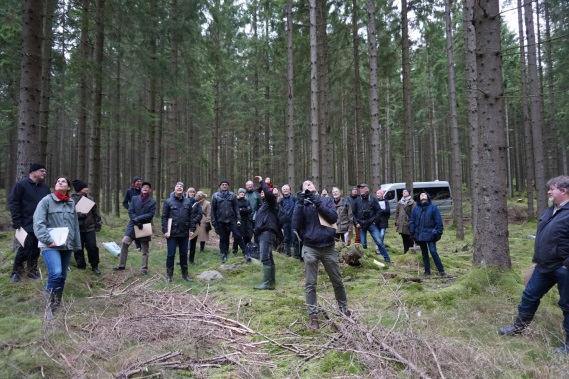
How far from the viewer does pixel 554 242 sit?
478 cm

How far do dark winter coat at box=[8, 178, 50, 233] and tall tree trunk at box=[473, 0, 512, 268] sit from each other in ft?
24.3

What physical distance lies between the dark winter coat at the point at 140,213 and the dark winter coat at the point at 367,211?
526cm

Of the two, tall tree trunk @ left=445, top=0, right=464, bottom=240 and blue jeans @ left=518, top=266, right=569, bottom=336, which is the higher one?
tall tree trunk @ left=445, top=0, right=464, bottom=240

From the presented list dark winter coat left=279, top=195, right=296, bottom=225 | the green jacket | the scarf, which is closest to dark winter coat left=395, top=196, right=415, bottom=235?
dark winter coat left=279, top=195, right=296, bottom=225

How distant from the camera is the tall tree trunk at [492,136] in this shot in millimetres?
6754

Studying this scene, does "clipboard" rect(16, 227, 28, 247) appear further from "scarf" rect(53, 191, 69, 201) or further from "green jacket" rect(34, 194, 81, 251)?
"scarf" rect(53, 191, 69, 201)

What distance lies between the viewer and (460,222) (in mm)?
16891

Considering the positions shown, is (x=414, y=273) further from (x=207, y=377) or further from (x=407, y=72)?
(x=407, y=72)

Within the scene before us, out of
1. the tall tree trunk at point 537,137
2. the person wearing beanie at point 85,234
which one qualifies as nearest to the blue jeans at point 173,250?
the person wearing beanie at point 85,234

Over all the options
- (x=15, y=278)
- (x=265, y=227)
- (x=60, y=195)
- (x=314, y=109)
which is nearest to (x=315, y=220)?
(x=265, y=227)

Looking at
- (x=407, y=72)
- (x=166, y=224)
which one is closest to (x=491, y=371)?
(x=166, y=224)

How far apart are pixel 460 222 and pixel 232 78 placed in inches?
666

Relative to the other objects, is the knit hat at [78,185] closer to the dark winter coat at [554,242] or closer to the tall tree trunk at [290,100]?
the tall tree trunk at [290,100]

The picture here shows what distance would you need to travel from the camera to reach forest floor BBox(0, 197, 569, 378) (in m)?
4.24
